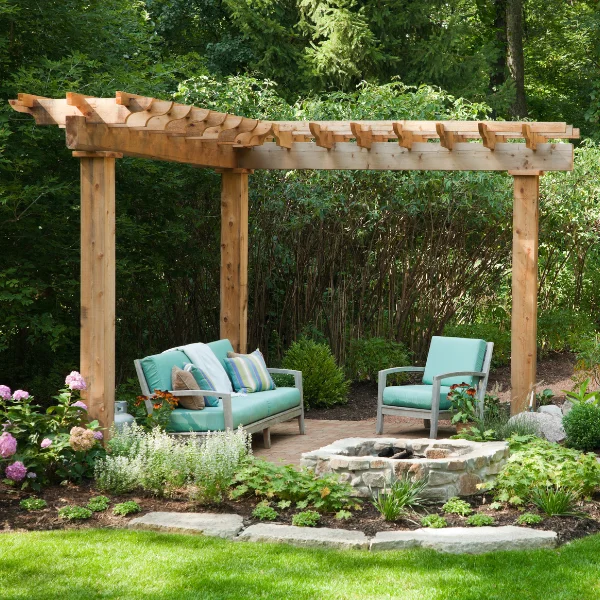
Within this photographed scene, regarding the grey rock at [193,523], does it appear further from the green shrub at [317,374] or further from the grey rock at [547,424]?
the green shrub at [317,374]

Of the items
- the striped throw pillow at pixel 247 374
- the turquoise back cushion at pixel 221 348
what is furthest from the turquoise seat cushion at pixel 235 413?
the turquoise back cushion at pixel 221 348

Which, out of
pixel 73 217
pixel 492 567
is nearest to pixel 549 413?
pixel 492 567

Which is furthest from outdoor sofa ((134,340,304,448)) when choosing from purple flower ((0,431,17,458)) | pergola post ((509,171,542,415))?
pergola post ((509,171,542,415))

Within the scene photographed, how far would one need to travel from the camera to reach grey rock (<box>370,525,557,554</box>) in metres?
4.89

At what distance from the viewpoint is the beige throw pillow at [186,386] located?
686cm

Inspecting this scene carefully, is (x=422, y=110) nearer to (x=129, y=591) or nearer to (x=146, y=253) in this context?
(x=146, y=253)

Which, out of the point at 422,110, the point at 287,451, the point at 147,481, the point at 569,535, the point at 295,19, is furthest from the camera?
the point at 295,19

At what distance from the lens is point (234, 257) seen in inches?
352

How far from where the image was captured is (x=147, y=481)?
19.1ft

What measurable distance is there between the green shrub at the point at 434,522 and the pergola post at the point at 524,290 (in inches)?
112

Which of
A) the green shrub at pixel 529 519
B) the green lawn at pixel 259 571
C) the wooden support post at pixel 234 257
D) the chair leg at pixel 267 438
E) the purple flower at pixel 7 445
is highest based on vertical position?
the wooden support post at pixel 234 257

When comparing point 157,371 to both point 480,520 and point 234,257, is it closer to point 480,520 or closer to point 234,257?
point 234,257

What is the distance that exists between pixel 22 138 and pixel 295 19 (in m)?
8.17

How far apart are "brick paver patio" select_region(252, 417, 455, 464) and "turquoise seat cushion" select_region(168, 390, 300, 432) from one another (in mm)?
285
